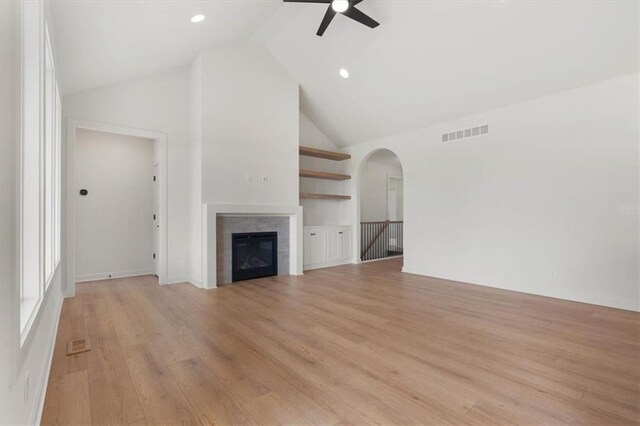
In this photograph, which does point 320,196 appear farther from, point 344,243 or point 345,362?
point 345,362

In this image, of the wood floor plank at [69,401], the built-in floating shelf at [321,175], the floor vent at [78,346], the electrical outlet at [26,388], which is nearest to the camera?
the electrical outlet at [26,388]

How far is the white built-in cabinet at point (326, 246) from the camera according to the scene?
6344 millimetres

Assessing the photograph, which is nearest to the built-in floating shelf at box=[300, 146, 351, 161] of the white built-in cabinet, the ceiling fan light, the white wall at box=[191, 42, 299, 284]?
the white wall at box=[191, 42, 299, 284]

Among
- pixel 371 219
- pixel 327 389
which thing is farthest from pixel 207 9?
pixel 371 219

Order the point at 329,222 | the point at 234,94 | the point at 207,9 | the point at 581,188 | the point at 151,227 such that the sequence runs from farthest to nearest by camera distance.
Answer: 1. the point at 329,222
2. the point at 151,227
3. the point at 234,94
4. the point at 581,188
5. the point at 207,9

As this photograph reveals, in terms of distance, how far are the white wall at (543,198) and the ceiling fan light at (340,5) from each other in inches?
111

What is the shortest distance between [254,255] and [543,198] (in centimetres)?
454

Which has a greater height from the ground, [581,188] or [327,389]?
[581,188]

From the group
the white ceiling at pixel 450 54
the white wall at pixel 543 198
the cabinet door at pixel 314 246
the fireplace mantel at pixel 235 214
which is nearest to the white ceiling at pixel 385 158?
the white ceiling at pixel 450 54

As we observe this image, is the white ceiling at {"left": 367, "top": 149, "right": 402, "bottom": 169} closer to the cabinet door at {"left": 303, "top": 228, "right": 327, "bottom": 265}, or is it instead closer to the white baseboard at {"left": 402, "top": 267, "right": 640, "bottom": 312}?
the cabinet door at {"left": 303, "top": 228, "right": 327, "bottom": 265}

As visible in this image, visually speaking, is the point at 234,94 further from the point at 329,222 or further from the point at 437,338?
the point at 437,338

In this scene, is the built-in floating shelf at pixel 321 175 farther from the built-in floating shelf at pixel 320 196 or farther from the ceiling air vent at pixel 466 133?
the ceiling air vent at pixel 466 133

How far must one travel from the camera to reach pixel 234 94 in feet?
16.9

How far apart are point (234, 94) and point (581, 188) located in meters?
5.23
